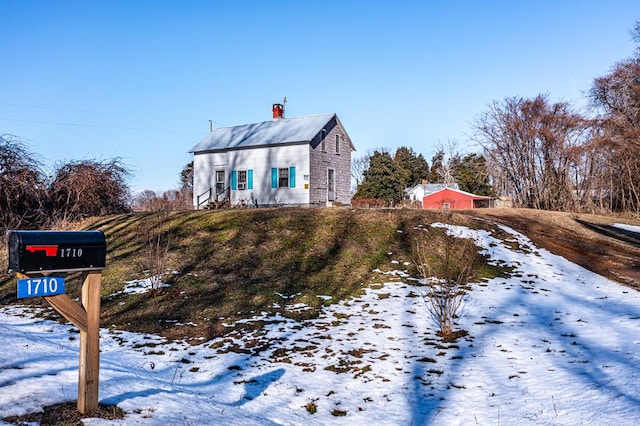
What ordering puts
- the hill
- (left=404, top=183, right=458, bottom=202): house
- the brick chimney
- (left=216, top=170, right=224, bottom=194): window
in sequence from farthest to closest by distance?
(left=404, top=183, right=458, bottom=202): house
the brick chimney
(left=216, top=170, right=224, bottom=194): window
the hill

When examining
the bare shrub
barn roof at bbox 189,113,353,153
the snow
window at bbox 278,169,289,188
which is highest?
barn roof at bbox 189,113,353,153

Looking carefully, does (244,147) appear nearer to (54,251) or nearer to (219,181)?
(219,181)

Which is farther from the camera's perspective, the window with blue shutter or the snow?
the window with blue shutter

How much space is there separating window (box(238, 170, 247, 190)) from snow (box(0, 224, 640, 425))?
17.0 metres

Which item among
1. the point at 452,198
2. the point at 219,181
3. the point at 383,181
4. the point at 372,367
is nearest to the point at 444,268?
the point at 372,367

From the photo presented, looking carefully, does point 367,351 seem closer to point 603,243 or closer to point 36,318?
point 36,318

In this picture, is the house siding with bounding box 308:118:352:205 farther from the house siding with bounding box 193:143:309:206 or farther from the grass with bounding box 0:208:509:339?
the grass with bounding box 0:208:509:339

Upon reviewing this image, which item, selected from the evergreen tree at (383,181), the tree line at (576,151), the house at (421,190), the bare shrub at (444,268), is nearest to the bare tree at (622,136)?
the tree line at (576,151)

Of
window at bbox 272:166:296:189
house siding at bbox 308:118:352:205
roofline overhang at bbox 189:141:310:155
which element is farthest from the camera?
window at bbox 272:166:296:189

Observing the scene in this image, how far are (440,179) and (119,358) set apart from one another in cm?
6676

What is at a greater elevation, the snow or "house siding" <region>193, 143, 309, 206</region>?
"house siding" <region>193, 143, 309, 206</region>

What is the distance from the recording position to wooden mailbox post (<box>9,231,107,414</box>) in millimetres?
3428

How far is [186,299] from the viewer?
1058cm

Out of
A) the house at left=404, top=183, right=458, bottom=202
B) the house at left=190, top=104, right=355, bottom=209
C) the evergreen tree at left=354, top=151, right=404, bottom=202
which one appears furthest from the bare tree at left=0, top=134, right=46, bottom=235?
the house at left=404, top=183, right=458, bottom=202
